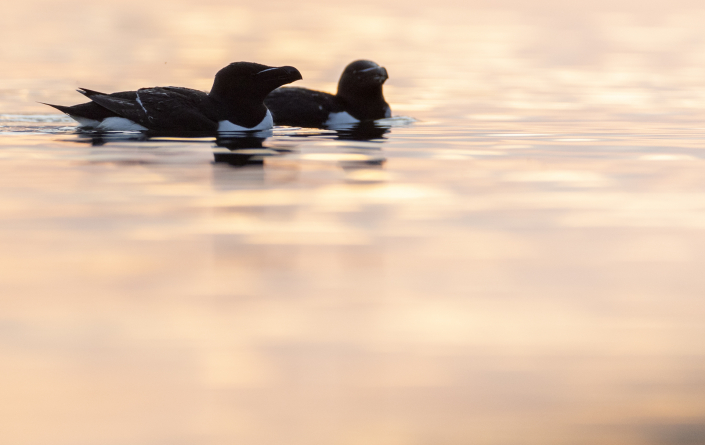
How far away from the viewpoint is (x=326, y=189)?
6.65m

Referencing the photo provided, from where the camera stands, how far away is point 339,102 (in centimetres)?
1195

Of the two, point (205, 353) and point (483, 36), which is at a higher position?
point (483, 36)

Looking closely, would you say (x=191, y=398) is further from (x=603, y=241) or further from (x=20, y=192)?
(x=20, y=192)

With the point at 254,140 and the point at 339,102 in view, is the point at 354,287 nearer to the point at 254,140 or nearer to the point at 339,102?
the point at 254,140

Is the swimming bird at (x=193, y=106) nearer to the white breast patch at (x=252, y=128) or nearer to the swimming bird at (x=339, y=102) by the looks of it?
the white breast patch at (x=252, y=128)

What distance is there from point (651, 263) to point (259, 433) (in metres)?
2.54

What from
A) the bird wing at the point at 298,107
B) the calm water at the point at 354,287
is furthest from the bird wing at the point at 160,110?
the bird wing at the point at 298,107

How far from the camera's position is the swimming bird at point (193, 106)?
9.55m

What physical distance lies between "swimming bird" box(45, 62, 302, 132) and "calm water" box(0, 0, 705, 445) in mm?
334

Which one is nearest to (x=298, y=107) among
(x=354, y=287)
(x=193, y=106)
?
(x=193, y=106)

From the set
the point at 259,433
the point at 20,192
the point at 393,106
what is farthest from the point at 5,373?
the point at 393,106

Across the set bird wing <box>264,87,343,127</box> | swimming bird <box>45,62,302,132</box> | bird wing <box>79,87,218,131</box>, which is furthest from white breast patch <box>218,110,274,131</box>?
bird wing <box>264,87,343,127</box>

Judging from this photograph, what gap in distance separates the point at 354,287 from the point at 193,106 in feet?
18.9

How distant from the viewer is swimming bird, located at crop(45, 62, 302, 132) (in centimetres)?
955
